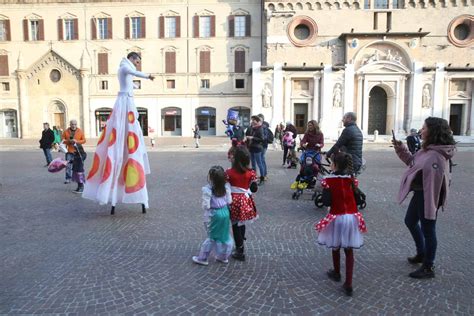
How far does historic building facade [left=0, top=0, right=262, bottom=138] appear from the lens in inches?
1443

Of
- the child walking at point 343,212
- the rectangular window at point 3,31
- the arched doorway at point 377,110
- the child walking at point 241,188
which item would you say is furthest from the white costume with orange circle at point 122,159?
the rectangular window at point 3,31

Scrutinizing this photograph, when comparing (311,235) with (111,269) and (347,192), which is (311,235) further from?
(111,269)

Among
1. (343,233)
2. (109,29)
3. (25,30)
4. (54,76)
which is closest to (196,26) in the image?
(109,29)

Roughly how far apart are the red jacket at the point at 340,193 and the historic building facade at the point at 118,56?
34.0 meters

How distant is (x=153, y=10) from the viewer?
3662cm

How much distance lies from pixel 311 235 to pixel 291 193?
3222mm

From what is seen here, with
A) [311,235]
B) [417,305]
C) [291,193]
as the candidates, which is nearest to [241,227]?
[311,235]

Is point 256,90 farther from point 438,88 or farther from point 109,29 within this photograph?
point 109,29

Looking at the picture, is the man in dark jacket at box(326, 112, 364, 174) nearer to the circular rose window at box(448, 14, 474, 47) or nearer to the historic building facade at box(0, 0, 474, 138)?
the historic building facade at box(0, 0, 474, 138)

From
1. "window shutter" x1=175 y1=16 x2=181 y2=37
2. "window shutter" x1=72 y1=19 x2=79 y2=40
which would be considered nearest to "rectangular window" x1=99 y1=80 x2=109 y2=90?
"window shutter" x1=72 y1=19 x2=79 y2=40

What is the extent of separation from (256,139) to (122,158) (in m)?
4.03

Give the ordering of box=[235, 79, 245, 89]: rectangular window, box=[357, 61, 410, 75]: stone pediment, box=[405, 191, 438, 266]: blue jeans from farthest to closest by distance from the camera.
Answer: box=[235, 79, 245, 89]: rectangular window, box=[357, 61, 410, 75]: stone pediment, box=[405, 191, 438, 266]: blue jeans

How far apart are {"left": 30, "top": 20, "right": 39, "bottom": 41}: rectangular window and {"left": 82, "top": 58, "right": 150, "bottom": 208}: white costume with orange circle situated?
37814 mm

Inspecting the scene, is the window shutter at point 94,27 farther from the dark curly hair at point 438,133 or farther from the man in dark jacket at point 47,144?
the dark curly hair at point 438,133
